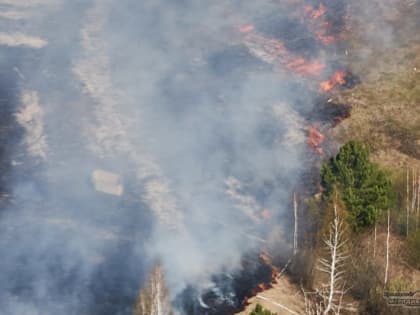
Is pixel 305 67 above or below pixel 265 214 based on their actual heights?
above

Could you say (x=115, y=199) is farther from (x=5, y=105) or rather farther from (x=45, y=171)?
(x=5, y=105)

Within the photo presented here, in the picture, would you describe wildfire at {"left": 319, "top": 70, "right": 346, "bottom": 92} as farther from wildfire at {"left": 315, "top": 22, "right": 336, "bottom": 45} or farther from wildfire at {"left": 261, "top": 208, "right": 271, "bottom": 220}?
wildfire at {"left": 261, "top": 208, "right": 271, "bottom": 220}

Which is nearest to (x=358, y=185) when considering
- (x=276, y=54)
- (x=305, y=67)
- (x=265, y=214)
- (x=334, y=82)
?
(x=265, y=214)

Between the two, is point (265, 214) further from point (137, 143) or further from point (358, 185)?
point (137, 143)

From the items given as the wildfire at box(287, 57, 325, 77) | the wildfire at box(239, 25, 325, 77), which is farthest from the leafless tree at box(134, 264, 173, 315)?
the wildfire at box(239, 25, 325, 77)

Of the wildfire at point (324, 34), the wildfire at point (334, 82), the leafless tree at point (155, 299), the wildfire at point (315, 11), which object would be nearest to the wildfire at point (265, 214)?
the leafless tree at point (155, 299)

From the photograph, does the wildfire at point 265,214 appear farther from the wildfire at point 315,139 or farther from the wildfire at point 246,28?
the wildfire at point 246,28
